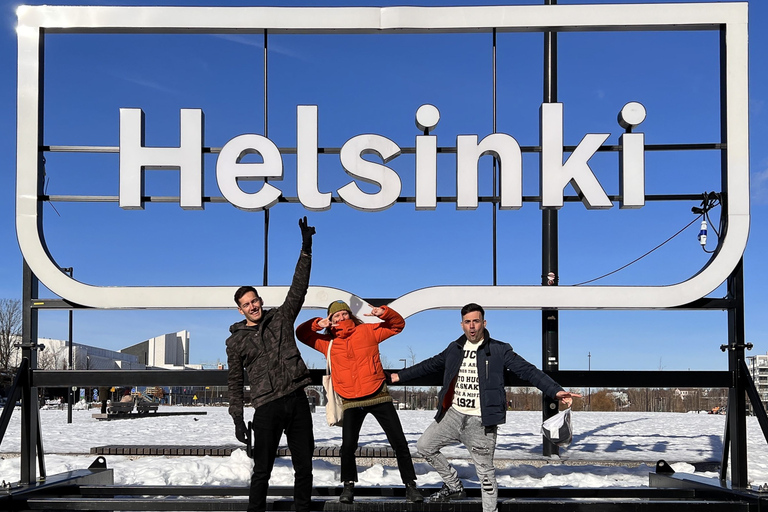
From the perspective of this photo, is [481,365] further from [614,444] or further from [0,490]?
[614,444]

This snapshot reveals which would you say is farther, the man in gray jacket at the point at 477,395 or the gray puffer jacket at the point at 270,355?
the man in gray jacket at the point at 477,395

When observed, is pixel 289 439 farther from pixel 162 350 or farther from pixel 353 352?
pixel 162 350

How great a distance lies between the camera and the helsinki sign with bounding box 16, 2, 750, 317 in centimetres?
770

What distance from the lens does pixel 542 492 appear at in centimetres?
740

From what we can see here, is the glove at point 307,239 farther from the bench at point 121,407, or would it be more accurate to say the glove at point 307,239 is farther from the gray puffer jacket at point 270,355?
the bench at point 121,407

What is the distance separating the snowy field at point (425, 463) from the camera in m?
9.64

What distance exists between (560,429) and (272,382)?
2.43 m

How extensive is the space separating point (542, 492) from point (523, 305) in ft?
6.12

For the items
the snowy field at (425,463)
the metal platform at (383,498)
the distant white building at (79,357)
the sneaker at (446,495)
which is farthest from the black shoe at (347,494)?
the distant white building at (79,357)

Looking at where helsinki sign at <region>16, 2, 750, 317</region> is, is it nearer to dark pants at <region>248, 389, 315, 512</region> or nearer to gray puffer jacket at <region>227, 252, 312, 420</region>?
gray puffer jacket at <region>227, 252, 312, 420</region>

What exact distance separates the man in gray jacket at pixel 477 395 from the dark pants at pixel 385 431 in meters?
0.21

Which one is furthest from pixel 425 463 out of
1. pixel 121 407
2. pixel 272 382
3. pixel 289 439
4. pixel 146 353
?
pixel 146 353

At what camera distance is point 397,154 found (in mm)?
7809

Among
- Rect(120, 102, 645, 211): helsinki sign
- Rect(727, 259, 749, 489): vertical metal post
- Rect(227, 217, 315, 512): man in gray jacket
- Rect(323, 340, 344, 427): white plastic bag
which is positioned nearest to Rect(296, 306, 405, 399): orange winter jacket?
Rect(323, 340, 344, 427): white plastic bag
